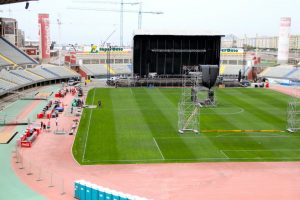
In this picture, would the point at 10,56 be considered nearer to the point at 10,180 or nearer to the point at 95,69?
the point at 95,69

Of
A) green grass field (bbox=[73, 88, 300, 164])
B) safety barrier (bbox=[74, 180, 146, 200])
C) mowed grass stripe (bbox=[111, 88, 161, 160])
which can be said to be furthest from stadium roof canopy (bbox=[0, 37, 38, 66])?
safety barrier (bbox=[74, 180, 146, 200])

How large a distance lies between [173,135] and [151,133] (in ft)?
7.96

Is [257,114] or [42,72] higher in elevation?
[42,72]

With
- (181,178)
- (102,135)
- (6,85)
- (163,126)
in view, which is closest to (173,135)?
(163,126)

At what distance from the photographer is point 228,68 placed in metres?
108

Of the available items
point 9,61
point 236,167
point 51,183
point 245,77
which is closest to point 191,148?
point 236,167

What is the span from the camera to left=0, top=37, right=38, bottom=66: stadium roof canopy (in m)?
82.6

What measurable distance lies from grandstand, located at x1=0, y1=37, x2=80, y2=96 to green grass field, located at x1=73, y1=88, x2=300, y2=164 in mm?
16504

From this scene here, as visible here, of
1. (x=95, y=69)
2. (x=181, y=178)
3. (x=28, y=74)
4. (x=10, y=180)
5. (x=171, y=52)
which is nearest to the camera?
(x=10, y=180)

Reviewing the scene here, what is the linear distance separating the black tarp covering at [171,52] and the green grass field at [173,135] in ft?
71.1

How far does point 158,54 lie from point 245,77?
26.3 m

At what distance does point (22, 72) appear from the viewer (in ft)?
274

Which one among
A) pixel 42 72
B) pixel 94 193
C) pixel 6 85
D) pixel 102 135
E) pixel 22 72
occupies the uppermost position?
pixel 22 72

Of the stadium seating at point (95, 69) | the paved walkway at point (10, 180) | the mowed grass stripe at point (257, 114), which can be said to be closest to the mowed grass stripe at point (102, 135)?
the paved walkway at point (10, 180)
